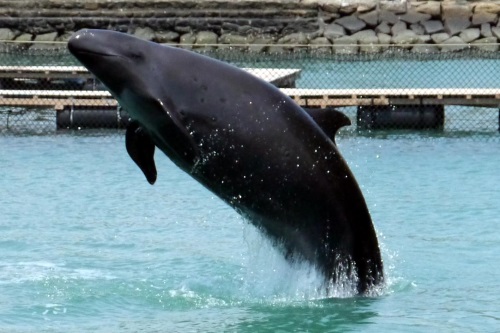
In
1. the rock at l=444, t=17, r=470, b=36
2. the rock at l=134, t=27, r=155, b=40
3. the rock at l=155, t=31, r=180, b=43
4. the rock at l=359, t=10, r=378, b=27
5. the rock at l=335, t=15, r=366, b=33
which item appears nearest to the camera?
the rock at l=155, t=31, r=180, b=43

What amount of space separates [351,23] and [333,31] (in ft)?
2.36

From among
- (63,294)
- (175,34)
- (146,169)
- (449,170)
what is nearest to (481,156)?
(449,170)

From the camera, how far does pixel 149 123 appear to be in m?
8.18

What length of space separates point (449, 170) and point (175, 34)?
67.9ft

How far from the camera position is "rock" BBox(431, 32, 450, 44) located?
121ft

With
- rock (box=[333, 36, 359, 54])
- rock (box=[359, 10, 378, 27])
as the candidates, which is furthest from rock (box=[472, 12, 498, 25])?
rock (box=[333, 36, 359, 54])

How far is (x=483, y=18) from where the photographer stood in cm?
3809

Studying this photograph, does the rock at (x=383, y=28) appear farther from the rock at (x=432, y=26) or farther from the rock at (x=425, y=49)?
the rock at (x=425, y=49)

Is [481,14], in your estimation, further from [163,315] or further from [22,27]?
[163,315]

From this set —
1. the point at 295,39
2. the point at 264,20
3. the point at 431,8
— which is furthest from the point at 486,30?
the point at 264,20

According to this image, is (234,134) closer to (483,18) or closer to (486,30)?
(486,30)

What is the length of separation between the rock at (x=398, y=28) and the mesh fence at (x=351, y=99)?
7.16m

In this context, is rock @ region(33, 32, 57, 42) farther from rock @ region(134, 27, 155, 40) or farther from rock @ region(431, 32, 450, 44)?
rock @ region(431, 32, 450, 44)

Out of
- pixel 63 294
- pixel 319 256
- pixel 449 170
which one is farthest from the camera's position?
pixel 449 170
